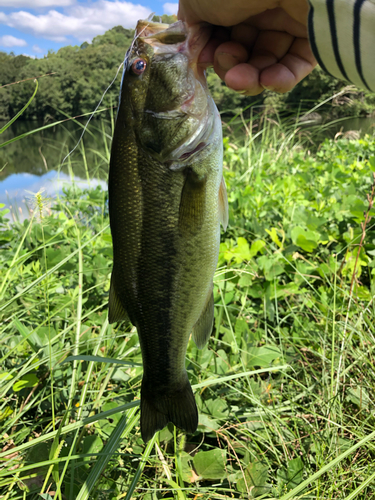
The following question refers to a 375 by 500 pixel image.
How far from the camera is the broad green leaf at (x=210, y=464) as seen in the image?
1.63 metres

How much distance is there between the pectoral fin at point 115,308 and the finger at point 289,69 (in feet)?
4.43

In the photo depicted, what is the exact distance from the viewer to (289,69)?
1.99 meters

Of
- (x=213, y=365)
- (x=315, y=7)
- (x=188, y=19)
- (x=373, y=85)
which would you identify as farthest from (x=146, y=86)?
(x=213, y=365)

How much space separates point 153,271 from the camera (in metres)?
1.41

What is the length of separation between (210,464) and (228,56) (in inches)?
79.0

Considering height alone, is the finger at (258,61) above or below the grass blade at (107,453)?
above

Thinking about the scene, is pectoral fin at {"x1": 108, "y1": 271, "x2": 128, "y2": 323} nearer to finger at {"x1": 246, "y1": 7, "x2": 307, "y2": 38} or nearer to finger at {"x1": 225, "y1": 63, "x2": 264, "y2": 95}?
finger at {"x1": 225, "y1": 63, "x2": 264, "y2": 95}

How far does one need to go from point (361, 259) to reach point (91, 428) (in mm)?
2144

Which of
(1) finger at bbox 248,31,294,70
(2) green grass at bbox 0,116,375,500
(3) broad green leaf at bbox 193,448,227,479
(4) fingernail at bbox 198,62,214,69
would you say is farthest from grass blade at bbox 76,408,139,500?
(1) finger at bbox 248,31,294,70

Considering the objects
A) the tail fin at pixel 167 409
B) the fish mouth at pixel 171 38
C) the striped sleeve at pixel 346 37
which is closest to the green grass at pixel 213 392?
the tail fin at pixel 167 409

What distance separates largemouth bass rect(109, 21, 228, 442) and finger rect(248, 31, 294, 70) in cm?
62

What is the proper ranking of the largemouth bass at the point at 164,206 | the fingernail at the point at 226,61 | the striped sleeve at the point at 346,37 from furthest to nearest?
1. the fingernail at the point at 226,61
2. the largemouth bass at the point at 164,206
3. the striped sleeve at the point at 346,37

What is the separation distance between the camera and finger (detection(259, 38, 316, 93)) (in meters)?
1.88

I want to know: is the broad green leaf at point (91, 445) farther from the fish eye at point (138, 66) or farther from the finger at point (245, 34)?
the finger at point (245, 34)
